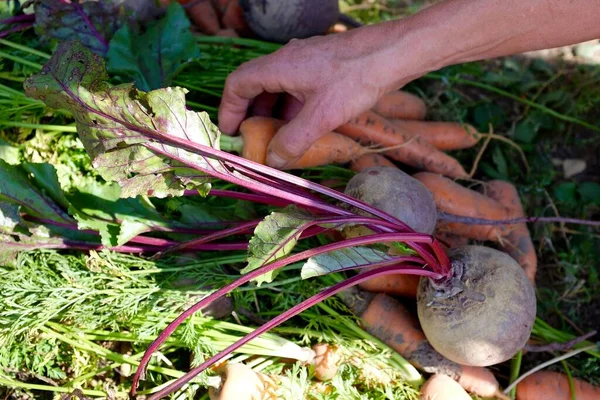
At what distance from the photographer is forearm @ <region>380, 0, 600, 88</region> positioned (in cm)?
175

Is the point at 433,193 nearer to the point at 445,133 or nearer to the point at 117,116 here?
the point at 445,133

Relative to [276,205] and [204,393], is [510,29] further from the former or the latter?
[204,393]

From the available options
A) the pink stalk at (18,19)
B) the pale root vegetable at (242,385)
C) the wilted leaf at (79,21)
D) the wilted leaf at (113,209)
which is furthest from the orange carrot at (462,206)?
the pink stalk at (18,19)

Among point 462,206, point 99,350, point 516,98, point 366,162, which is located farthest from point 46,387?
point 516,98

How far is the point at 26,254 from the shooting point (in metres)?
2.02

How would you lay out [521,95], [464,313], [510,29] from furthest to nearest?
[521,95], [464,313], [510,29]

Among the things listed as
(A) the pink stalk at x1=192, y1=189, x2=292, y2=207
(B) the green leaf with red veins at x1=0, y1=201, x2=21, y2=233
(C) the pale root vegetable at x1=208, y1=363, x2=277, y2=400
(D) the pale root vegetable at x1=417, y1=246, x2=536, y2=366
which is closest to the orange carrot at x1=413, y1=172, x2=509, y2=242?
(D) the pale root vegetable at x1=417, y1=246, x2=536, y2=366

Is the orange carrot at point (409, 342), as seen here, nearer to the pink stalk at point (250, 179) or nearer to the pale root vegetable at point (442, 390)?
the pale root vegetable at point (442, 390)

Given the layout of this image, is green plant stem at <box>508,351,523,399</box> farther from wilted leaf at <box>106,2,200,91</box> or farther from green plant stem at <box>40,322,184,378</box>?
wilted leaf at <box>106,2,200,91</box>

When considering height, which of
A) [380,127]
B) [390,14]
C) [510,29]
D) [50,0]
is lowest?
[380,127]

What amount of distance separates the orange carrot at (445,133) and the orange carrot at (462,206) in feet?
0.76

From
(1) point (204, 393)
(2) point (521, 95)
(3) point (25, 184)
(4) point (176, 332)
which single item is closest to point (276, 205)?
(4) point (176, 332)

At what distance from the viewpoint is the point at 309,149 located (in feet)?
7.13

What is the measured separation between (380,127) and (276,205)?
60 cm
